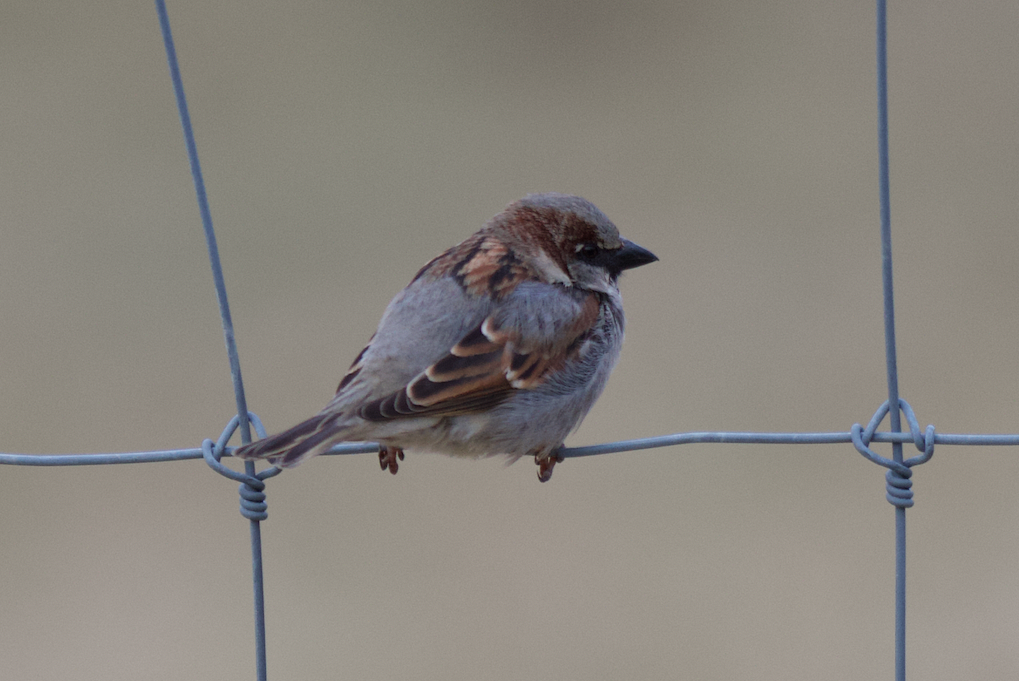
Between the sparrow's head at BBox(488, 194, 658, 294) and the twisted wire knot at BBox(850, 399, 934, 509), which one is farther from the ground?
the sparrow's head at BBox(488, 194, 658, 294)

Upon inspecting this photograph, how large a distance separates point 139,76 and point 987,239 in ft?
19.9

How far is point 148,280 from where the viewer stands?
7.63 metres

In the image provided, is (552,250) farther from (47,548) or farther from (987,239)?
(987,239)

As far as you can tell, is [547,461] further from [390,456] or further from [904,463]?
[904,463]

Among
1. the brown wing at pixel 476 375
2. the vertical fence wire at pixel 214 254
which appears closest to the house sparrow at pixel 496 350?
the brown wing at pixel 476 375

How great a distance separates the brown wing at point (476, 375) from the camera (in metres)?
3.01

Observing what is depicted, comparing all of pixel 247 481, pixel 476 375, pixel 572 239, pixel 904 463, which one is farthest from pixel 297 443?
pixel 904 463

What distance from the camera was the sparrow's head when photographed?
11.5ft

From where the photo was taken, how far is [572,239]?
3.51 meters

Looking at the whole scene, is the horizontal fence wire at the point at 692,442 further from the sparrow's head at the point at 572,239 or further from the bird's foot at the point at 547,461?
the sparrow's head at the point at 572,239

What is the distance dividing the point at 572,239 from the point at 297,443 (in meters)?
1.06

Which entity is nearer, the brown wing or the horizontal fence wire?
the horizontal fence wire

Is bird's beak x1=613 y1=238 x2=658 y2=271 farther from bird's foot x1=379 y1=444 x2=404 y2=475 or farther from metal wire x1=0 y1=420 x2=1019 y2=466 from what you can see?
metal wire x1=0 y1=420 x2=1019 y2=466

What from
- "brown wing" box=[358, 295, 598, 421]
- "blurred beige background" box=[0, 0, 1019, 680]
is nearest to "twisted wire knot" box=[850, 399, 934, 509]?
"brown wing" box=[358, 295, 598, 421]
